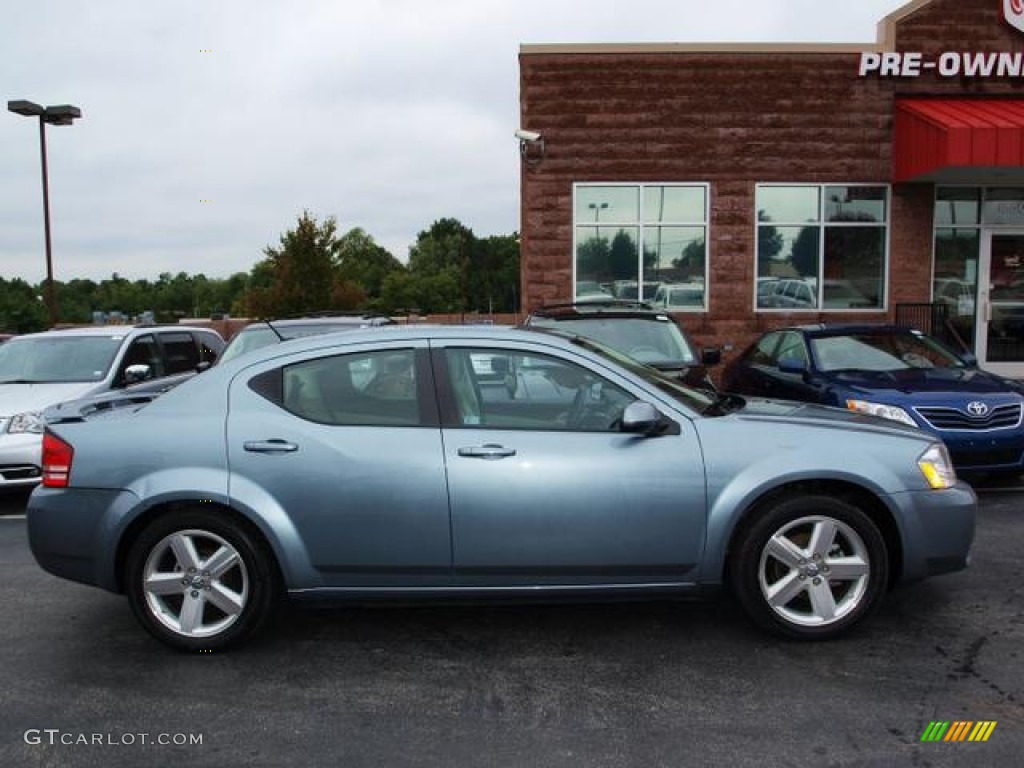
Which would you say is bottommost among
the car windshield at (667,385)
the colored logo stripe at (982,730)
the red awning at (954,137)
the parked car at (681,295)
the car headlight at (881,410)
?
the colored logo stripe at (982,730)

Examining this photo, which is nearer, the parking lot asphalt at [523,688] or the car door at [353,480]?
the parking lot asphalt at [523,688]

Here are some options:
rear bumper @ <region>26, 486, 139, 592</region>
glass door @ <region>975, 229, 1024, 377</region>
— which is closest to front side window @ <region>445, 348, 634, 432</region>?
rear bumper @ <region>26, 486, 139, 592</region>

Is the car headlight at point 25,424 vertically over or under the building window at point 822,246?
under

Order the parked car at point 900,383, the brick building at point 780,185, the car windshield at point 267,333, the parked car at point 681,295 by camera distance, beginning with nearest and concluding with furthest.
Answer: the parked car at point 900,383, the car windshield at point 267,333, the brick building at point 780,185, the parked car at point 681,295

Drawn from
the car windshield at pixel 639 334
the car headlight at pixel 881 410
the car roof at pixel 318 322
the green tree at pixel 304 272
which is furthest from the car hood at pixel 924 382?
the green tree at pixel 304 272

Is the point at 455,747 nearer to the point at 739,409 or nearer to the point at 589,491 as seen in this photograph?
the point at 589,491

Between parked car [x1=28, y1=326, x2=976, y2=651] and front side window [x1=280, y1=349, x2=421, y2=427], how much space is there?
1 cm

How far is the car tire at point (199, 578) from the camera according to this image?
416cm

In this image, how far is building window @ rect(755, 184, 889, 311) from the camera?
14.6m

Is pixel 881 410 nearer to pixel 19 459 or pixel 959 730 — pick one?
pixel 959 730

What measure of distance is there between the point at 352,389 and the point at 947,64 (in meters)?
13.3

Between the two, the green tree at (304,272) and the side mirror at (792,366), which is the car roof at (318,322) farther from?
the green tree at (304,272)

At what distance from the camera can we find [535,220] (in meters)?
14.4

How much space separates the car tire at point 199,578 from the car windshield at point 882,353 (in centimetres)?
611
